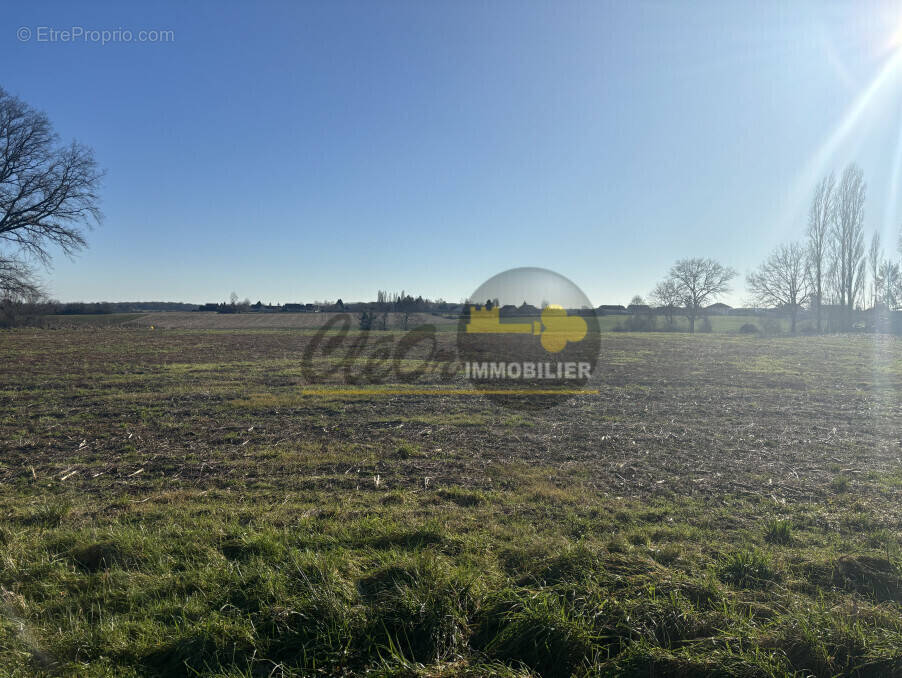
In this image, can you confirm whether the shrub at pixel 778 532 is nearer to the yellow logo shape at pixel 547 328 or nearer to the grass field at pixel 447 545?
the grass field at pixel 447 545

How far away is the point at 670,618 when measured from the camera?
2.75m

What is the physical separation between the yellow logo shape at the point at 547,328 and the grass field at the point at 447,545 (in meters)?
11.2

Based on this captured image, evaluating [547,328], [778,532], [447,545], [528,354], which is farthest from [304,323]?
[778,532]

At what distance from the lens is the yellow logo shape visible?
21.4 metres

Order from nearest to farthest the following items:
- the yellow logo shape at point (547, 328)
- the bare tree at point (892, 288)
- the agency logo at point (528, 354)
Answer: the agency logo at point (528, 354) < the yellow logo shape at point (547, 328) < the bare tree at point (892, 288)

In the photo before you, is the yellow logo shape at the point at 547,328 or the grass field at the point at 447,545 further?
the yellow logo shape at the point at 547,328

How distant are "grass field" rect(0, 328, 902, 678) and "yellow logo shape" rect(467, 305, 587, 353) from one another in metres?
11.2

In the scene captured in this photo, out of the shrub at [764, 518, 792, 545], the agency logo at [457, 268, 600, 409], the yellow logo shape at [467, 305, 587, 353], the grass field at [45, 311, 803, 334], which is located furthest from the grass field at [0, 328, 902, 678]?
the grass field at [45, 311, 803, 334]

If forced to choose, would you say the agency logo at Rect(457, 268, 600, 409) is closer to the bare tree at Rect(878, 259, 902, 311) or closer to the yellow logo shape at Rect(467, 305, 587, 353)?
the yellow logo shape at Rect(467, 305, 587, 353)

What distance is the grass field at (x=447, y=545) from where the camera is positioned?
253 centimetres

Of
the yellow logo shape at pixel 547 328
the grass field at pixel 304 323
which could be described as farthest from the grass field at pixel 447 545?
the grass field at pixel 304 323

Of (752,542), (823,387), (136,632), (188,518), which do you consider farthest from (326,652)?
(823,387)

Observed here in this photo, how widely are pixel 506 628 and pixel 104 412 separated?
11.2 metres

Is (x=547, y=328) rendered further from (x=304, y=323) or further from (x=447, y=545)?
(x=304, y=323)
